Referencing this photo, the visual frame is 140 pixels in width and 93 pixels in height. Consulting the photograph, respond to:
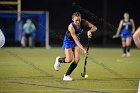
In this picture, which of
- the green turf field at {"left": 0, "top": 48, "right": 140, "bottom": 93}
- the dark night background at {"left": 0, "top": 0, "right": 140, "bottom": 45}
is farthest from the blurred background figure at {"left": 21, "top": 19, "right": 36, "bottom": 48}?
the green turf field at {"left": 0, "top": 48, "right": 140, "bottom": 93}

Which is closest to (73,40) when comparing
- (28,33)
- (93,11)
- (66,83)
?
(66,83)

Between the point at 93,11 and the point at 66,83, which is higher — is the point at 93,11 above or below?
below

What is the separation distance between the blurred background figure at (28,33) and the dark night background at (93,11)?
267 centimetres

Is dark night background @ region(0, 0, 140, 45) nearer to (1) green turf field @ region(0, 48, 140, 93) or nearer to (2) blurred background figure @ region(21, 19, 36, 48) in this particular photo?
(2) blurred background figure @ region(21, 19, 36, 48)

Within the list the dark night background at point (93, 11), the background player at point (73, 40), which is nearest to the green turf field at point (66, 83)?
the background player at point (73, 40)

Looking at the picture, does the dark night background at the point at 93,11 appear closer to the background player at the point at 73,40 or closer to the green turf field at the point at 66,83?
the green turf field at the point at 66,83

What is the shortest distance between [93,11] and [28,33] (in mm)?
5399

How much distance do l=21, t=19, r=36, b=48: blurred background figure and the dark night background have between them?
2671 millimetres

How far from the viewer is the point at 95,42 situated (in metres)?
33.2

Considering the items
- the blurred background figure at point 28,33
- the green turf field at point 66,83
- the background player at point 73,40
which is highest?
the background player at point 73,40

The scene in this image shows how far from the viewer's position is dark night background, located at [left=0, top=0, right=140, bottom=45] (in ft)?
108

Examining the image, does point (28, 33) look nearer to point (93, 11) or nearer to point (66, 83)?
point (93, 11)

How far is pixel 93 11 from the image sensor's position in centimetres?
3350

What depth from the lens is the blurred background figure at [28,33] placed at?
98.1ft
